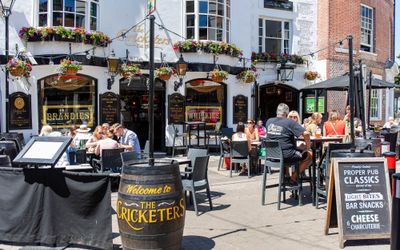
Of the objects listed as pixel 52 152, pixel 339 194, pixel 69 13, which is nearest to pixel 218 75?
pixel 69 13

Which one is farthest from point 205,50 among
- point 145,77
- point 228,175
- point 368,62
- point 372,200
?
point 372,200

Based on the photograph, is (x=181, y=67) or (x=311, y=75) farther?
(x=311, y=75)

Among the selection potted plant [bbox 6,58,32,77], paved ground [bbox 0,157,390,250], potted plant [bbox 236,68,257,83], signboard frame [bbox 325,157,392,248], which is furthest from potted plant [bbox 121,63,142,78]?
signboard frame [bbox 325,157,392,248]

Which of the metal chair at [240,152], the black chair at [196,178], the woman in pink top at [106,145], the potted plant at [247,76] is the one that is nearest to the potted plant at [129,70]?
the potted plant at [247,76]

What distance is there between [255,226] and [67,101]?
872cm

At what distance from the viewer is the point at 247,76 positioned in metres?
15.4

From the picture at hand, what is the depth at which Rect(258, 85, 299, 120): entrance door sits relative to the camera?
1791cm

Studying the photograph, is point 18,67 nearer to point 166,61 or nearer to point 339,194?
point 166,61

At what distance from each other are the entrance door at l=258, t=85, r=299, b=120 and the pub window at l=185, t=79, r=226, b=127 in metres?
2.73

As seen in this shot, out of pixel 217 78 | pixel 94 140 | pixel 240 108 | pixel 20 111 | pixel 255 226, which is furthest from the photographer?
pixel 240 108

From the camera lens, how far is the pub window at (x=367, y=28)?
1936cm

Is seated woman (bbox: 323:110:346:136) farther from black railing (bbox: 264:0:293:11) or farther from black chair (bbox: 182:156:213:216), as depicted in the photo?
black railing (bbox: 264:0:293:11)

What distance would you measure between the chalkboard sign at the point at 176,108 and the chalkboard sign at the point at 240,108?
2.02 meters

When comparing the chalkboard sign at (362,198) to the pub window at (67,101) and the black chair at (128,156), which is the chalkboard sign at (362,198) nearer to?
the black chair at (128,156)
